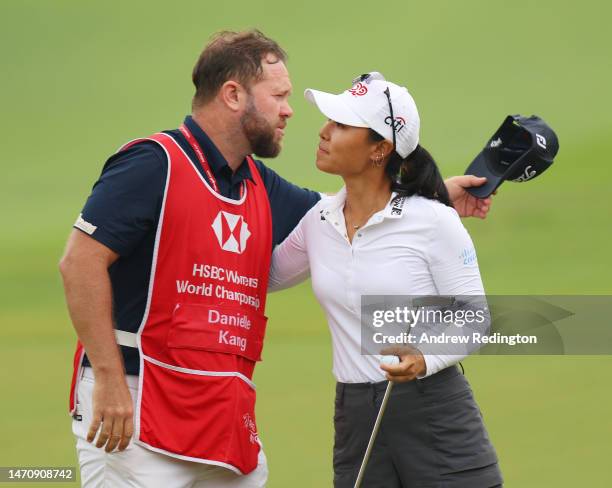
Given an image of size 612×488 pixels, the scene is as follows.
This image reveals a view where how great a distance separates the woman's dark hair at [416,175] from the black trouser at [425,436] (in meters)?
0.47

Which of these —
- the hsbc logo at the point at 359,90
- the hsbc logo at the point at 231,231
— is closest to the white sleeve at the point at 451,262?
the hsbc logo at the point at 359,90

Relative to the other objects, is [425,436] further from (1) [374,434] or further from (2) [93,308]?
(2) [93,308]

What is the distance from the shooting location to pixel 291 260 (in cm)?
350

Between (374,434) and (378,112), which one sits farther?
(378,112)

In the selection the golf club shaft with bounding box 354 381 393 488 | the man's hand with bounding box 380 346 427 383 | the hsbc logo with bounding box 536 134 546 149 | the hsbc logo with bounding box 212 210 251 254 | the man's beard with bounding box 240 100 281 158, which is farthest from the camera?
the hsbc logo with bounding box 536 134 546 149

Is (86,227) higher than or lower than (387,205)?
lower

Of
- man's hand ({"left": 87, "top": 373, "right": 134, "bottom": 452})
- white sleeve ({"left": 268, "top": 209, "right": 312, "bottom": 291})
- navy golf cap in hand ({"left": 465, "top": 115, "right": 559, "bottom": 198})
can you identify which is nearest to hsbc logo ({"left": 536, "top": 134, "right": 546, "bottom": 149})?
navy golf cap in hand ({"left": 465, "top": 115, "right": 559, "bottom": 198})

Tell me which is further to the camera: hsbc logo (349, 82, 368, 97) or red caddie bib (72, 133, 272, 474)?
hsbc logo (349, 82, 368, 97)

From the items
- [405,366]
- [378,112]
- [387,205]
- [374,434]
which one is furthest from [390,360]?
[378,112]

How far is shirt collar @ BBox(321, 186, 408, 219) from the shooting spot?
3.21m

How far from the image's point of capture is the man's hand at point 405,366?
303cm

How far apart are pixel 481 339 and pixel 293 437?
9.19ft

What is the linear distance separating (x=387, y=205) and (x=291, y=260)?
38cm

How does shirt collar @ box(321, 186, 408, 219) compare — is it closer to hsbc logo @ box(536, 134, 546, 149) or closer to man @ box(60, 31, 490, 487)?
man @ box(60, 31, 490, 487)
